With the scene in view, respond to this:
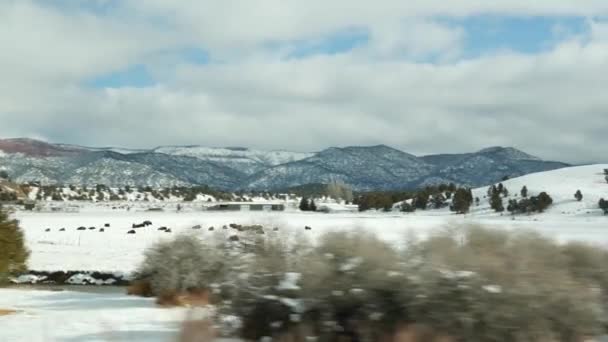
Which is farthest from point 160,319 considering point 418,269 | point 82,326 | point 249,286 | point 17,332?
point 418,269

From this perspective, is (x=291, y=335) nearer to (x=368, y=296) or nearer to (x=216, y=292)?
(x=368, y=296)

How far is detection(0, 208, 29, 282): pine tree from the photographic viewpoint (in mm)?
19422

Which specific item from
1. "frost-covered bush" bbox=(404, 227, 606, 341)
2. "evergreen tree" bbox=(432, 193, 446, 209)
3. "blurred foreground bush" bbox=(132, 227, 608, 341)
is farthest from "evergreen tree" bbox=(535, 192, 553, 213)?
"frost-covered bush" bbox=(404, 227, 606, 341)

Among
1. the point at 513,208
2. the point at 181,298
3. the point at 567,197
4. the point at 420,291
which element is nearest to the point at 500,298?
the point at 420,291

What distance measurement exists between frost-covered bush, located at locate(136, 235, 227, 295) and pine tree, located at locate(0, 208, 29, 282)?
3675mm

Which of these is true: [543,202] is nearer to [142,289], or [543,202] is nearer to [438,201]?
[438,201]

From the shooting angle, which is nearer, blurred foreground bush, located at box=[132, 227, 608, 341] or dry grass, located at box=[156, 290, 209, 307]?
blurred foreground bush, located at box=[132, 227, 608, 341]

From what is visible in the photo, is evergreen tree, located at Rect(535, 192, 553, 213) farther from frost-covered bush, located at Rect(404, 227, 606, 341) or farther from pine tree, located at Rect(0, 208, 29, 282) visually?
frost-covered bush, located at Rect(404, 227, 606, 341)

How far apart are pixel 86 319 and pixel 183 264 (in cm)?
547

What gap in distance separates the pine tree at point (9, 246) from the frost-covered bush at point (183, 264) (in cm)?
367

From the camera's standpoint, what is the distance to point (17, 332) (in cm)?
1340

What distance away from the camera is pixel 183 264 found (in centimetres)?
2067

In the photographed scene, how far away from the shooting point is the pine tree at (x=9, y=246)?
19422 mm

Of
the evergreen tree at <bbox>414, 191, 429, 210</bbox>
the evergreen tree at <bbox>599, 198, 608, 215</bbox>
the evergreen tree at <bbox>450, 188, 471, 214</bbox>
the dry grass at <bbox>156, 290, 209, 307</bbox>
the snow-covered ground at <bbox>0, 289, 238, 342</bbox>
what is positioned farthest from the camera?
the evergreen tree at <bbox>414, 191, 429, 210</bbox>
